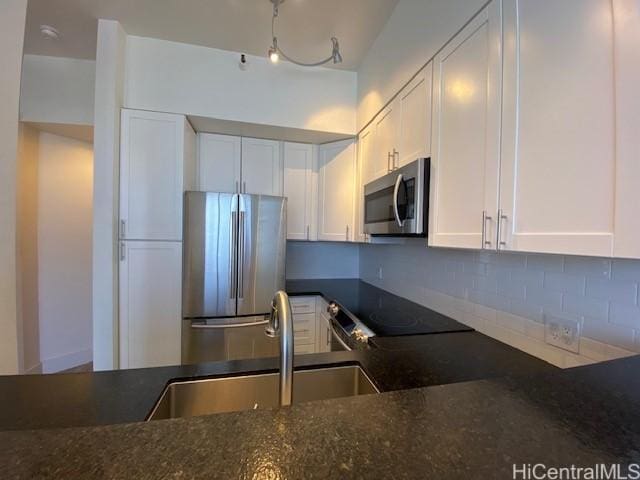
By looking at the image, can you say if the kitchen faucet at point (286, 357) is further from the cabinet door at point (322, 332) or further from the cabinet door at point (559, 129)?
the cabinet door at point (322, 332)

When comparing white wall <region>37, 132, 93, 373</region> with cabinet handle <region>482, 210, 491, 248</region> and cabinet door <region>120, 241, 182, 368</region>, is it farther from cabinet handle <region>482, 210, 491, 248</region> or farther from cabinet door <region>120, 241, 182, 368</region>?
cabinet handle <region>482, 210, 491, 248</region>

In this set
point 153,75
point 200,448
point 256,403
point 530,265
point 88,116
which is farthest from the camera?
point 88,116

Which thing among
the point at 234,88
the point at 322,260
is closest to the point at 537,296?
the point at 322,260

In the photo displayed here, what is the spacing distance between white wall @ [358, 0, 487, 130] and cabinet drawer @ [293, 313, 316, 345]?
174 cm

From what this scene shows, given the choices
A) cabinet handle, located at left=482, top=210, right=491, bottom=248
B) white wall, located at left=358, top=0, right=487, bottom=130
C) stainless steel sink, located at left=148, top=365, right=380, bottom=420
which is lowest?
stainless steel sink, located at left=148, top=365, right=380, bottom=420

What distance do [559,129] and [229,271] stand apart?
2.11 meters

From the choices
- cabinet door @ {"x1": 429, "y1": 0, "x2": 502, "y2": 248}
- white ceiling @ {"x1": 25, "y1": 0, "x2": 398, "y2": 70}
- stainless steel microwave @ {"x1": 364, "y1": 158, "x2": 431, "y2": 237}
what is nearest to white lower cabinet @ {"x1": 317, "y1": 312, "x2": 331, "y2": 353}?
stainless steel microwave @ {"x1": 364, "y1": 158, "x2": 431, "y2": 237}

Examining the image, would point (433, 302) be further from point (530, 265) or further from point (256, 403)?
point (256, 403)

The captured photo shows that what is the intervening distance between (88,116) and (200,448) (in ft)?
Answer: 10.2

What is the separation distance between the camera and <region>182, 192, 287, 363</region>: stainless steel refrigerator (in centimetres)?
222

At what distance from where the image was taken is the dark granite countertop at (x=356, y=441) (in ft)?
1.14

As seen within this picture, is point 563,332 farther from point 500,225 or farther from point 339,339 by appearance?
point 339,339

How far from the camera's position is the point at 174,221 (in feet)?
7.17

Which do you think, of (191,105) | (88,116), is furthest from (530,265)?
(88,116)
